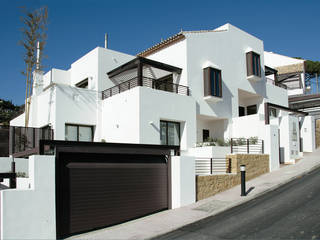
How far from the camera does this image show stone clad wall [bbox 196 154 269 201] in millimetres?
13977

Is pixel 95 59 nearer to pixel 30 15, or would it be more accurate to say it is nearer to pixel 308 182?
pixel 30 15

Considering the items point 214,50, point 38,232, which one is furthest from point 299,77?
point 38,232

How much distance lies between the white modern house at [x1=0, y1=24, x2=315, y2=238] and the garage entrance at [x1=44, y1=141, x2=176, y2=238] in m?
0.07

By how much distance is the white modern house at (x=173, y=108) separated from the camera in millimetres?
13133

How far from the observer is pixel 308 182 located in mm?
14328

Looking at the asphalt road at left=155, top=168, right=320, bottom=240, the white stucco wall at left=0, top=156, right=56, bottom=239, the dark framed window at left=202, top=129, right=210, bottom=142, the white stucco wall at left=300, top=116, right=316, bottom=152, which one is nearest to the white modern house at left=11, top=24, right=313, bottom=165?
the dark framed window at left=202, top=129, right=210, bottom=142

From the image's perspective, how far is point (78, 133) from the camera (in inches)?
741

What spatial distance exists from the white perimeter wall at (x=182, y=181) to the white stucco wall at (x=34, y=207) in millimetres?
5097

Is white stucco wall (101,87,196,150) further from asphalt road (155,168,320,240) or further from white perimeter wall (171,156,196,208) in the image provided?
asphalt road (155,168,320,240)

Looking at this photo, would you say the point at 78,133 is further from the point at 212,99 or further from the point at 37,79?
the point at 212,99

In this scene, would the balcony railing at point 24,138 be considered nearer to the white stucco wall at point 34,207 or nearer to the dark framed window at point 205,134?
the white stucco wall at point 34,207

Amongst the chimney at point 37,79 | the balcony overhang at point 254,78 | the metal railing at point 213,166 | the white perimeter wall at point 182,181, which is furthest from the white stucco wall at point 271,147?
the chimney at point 37,79

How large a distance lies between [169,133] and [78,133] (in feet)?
17.5

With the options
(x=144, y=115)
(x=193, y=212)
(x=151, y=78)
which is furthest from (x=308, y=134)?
(x=193, y=212)
